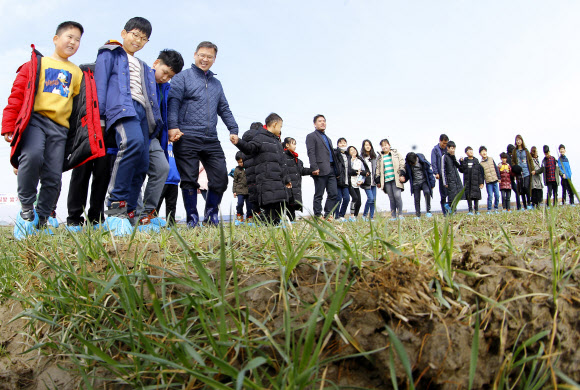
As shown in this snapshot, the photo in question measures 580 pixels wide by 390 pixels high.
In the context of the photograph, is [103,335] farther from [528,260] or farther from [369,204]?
[369,204]

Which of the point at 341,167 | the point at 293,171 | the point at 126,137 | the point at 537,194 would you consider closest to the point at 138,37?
the point at 126,137

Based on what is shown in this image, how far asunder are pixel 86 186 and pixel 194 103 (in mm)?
1585

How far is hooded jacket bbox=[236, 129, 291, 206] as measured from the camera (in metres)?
5.71

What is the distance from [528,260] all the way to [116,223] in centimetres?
288

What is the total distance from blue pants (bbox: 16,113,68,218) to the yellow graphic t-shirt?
8 centimetres

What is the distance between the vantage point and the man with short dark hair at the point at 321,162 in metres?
8.25

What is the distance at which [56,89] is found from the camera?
145 inches

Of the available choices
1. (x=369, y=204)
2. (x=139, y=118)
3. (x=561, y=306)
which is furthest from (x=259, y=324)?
(x=369, y=204)

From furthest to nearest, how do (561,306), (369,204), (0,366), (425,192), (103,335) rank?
(425,192)
(369,204)
(0,366)
(103,335)
(561,306)

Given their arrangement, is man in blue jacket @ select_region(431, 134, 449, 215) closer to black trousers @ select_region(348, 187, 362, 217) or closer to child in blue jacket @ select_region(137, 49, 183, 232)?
black trousers @ select_region(348, 187, 362, 217)

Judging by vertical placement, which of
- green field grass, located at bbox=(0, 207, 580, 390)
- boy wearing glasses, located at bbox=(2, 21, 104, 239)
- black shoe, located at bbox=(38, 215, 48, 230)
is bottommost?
green field grass, located at bbox=(0, 207, 580, 390)

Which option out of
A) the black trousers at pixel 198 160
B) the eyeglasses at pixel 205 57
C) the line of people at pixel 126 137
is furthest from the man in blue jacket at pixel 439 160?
the eyeglasses at pixel 205 57

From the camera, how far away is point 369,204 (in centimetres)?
1041

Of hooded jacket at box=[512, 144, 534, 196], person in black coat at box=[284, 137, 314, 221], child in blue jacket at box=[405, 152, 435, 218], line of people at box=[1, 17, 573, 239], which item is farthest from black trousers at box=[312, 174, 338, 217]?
hooded jacket at box=[512, 144, 534, 196]
